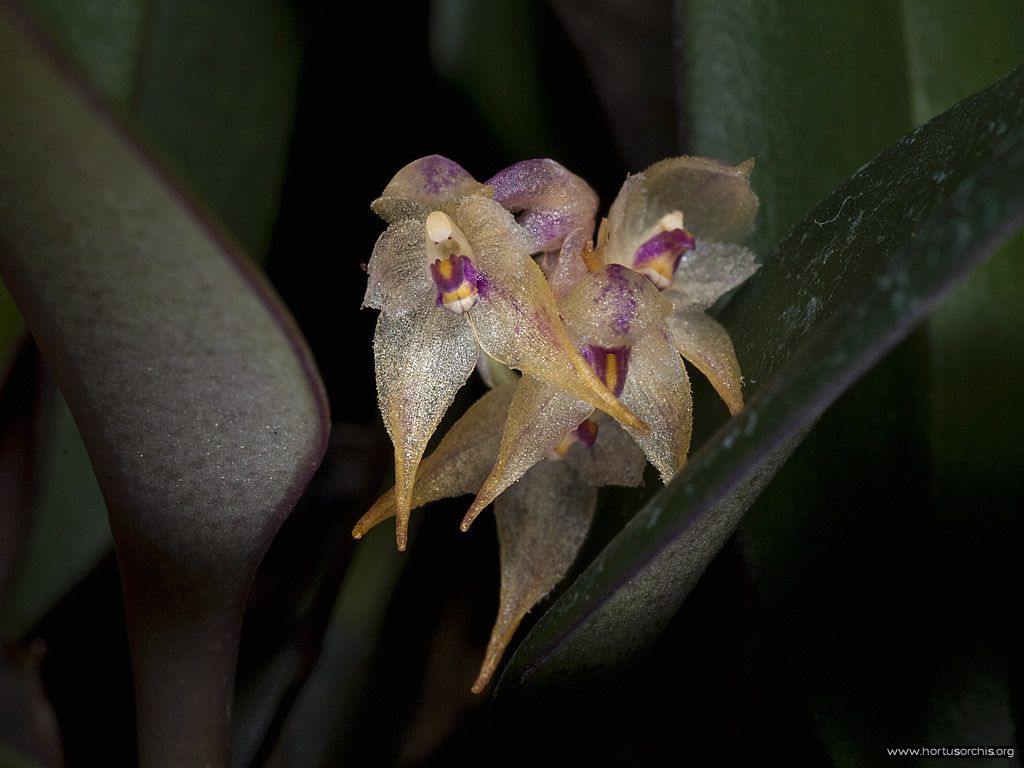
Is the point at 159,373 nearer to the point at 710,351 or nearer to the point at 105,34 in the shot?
the point at 710,351

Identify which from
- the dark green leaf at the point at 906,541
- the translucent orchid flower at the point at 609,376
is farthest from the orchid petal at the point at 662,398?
the dark green leaf at the point at 906,541

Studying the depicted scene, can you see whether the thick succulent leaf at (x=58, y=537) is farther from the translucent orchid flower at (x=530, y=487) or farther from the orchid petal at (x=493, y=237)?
the orchid petal at (x=493, y=237)

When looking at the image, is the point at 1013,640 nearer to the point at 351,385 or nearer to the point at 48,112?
the point at 351,385

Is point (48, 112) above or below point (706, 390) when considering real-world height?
above

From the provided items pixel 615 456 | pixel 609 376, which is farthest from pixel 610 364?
pixel 615 456

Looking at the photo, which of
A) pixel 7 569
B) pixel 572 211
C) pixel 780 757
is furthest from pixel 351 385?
pixel 780 757
